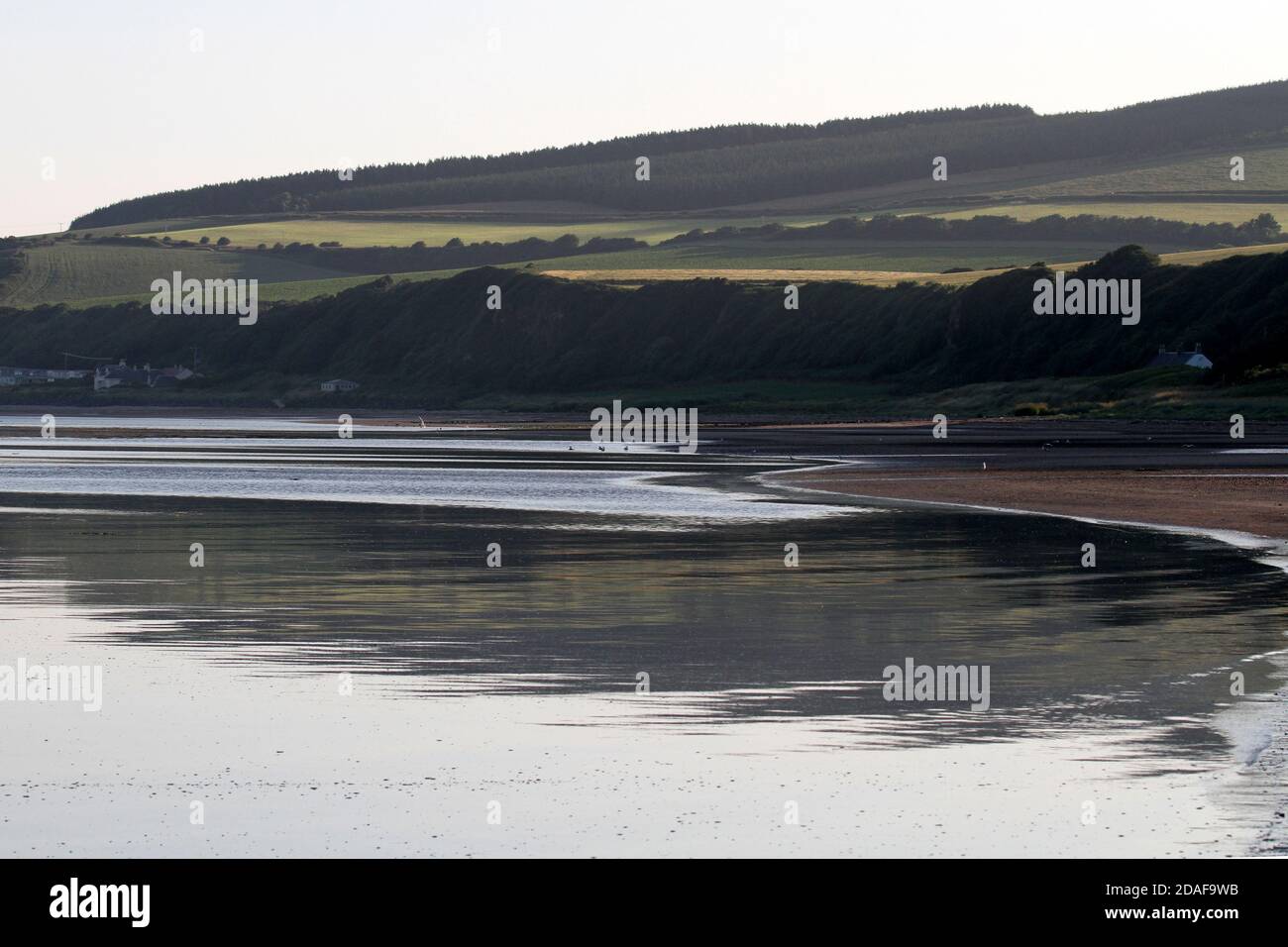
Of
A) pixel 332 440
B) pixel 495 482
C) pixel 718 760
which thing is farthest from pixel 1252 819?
pixel 332 440

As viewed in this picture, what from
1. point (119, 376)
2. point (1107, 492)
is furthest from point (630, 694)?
point (119, 376)

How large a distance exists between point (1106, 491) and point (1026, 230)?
437ft

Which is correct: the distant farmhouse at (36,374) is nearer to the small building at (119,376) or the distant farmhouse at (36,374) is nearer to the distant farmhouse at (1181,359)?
the small building at (119,376)

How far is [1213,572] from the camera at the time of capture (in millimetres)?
25734

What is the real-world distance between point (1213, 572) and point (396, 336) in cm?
13213

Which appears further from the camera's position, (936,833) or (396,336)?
(396,336)

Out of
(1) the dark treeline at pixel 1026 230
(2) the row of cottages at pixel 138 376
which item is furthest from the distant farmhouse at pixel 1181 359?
(2) the row of cottages at pixel 138 376

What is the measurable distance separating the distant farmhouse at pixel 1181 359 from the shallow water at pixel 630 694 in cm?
6834

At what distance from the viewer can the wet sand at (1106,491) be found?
36000 millimetres

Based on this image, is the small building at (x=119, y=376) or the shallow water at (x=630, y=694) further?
the small building at (x=119, y=376)

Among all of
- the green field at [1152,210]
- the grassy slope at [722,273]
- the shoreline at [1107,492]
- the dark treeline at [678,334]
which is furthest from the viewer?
the green field at [1152,210]

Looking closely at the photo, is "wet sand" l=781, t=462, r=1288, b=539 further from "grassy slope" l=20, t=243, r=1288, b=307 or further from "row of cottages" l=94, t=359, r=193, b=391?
"row of cottages" l=94, t=359, r=193, b=391
